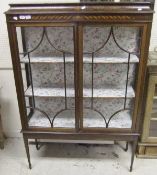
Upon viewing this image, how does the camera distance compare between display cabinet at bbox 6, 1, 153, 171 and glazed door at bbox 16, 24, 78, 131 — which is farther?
glazed door at bbox 16, 24, 78, 131

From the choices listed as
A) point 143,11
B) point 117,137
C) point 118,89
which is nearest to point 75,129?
point 117,137

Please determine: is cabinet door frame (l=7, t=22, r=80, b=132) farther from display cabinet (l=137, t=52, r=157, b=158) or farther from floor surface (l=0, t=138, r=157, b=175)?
display cabinet (l=137, t=52, r=157, b=158)

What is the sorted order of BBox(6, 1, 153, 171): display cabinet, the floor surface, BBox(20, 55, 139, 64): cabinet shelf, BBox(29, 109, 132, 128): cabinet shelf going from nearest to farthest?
BBox(6, 1, 153, 171): display cabinet
BBox(20, 55, 139, 64): cabinet shelf
BBox(29, 109, 132, 128): cabinet shelf
the floor surface

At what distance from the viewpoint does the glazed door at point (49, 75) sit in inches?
66.3

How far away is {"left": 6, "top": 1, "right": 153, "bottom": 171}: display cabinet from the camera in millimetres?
1476

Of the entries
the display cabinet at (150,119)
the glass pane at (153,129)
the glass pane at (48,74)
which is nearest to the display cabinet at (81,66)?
the glass pane at (48,74)

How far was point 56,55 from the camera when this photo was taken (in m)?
1.76

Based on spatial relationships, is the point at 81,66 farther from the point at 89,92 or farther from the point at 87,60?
the point at 89,92

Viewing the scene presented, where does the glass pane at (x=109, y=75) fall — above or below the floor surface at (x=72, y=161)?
above

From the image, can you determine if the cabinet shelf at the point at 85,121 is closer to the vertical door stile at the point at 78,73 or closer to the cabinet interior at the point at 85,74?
the cabinet interior at the point at 85,74

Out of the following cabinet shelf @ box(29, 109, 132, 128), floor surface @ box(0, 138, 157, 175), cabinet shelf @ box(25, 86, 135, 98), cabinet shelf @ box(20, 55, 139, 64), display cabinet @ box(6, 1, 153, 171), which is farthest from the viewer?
floor surface @ box(0, 138, 157, 175)

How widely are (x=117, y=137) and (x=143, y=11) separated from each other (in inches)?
37.2

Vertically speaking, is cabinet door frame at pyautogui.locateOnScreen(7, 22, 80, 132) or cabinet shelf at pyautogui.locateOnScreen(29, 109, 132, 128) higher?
cabinet door frame at pyautogui.locateOnScreen(7, 22, 80, 132)

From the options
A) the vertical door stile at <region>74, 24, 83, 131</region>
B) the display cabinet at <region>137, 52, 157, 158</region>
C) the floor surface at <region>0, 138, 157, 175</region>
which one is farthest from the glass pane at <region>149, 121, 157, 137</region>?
the vertical door stile at <region>74, 24, 83, 131</region>
